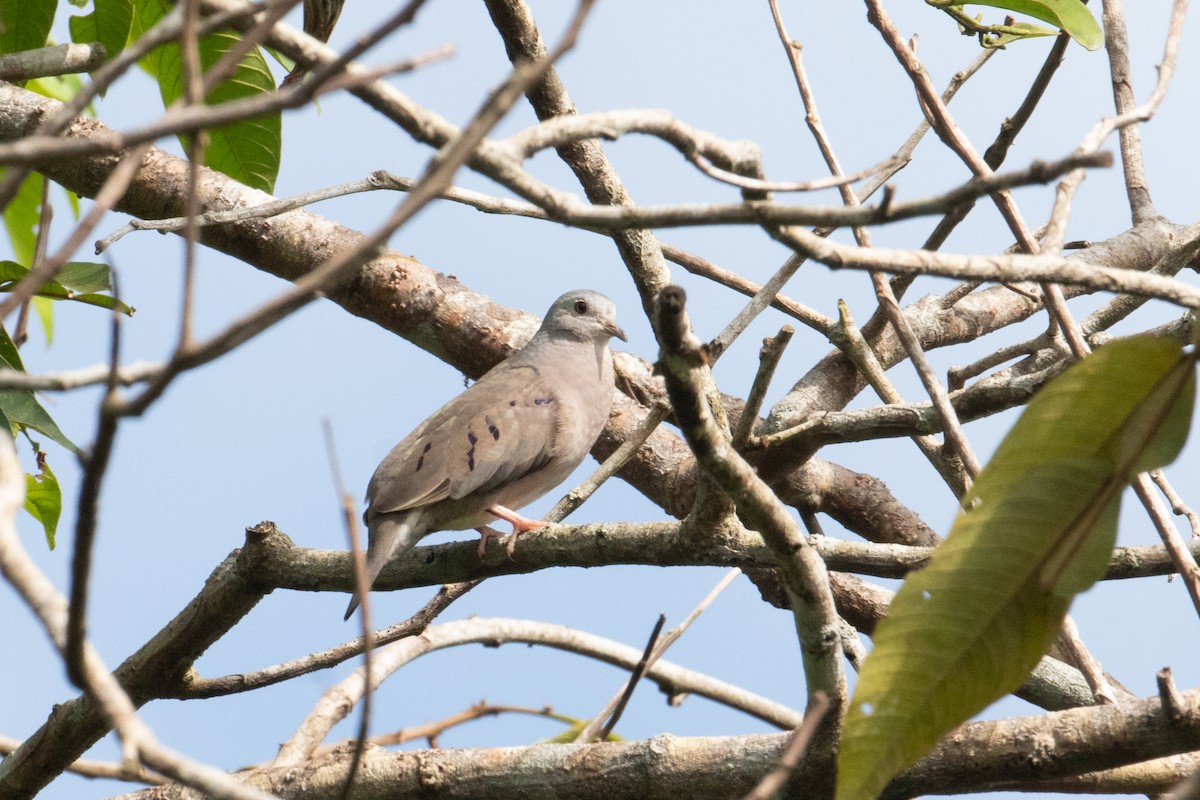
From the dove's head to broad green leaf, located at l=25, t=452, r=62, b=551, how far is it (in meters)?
2.32

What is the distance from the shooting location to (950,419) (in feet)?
9.06

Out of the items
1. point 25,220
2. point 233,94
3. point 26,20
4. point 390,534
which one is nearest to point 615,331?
point 390,534

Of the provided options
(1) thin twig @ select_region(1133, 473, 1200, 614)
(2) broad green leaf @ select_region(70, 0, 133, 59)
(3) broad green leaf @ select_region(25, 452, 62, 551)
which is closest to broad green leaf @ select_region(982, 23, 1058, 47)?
(1) thin twig @ select_region(1133, 473, 1200, 614)

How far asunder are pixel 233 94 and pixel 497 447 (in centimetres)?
167

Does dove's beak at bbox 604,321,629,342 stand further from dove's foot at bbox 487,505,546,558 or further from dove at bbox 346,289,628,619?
dove's foot at bbox 487,505,546,558

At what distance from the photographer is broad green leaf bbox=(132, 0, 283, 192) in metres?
3.82

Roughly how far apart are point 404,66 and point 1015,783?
2279 mm

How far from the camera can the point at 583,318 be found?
5.68 meters

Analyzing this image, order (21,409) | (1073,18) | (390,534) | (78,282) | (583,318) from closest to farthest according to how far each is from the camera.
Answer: (21,409), (1073,18), (78,282), (390,534), (583,318)

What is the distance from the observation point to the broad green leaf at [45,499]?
375cm

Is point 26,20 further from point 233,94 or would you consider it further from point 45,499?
point 45,499

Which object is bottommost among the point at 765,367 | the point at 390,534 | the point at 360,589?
the point at 360,589

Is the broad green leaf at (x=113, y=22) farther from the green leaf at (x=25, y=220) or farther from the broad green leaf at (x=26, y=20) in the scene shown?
the green leaf at (x=25, y=220)

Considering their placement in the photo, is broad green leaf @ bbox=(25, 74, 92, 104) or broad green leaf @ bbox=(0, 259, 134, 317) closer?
broad green leaf @ bbox=(0, 259, 134, 317)
